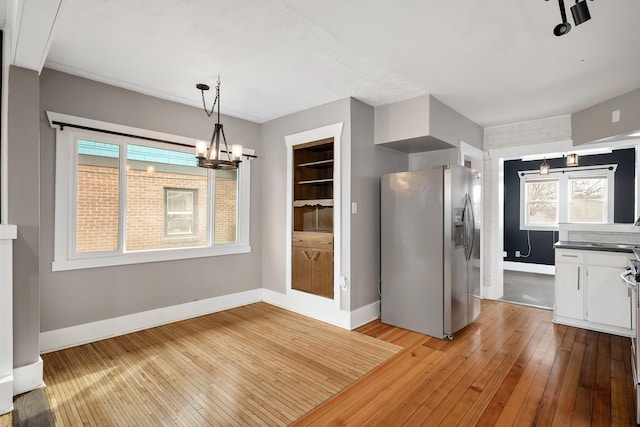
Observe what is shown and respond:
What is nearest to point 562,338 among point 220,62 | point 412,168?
point 412,168

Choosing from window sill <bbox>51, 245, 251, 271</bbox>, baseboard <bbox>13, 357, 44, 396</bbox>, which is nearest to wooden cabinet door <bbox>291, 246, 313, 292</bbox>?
window sill <bbox>51, 245, 251, 271</bbox>

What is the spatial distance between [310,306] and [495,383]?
220cm

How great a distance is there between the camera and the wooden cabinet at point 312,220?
400cm

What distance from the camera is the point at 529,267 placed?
7.20m

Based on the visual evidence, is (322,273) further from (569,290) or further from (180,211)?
(569,290)

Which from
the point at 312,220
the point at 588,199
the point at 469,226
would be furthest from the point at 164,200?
the point at 588,199

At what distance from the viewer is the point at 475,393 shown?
2.42 meters

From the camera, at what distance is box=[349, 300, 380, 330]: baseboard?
3.75 m

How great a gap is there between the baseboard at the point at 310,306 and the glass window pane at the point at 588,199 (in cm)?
592

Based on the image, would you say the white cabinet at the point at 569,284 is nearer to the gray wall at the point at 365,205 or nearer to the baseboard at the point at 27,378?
the gray wall at the point at 365,205

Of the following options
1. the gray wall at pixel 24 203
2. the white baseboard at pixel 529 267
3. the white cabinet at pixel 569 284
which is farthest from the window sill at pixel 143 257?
the white baseboard at pixel 529 267

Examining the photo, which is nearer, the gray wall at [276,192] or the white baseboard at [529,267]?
the gray wall at [276,192]

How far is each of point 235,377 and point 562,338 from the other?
343cm

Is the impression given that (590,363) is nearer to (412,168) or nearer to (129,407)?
(412,168)
